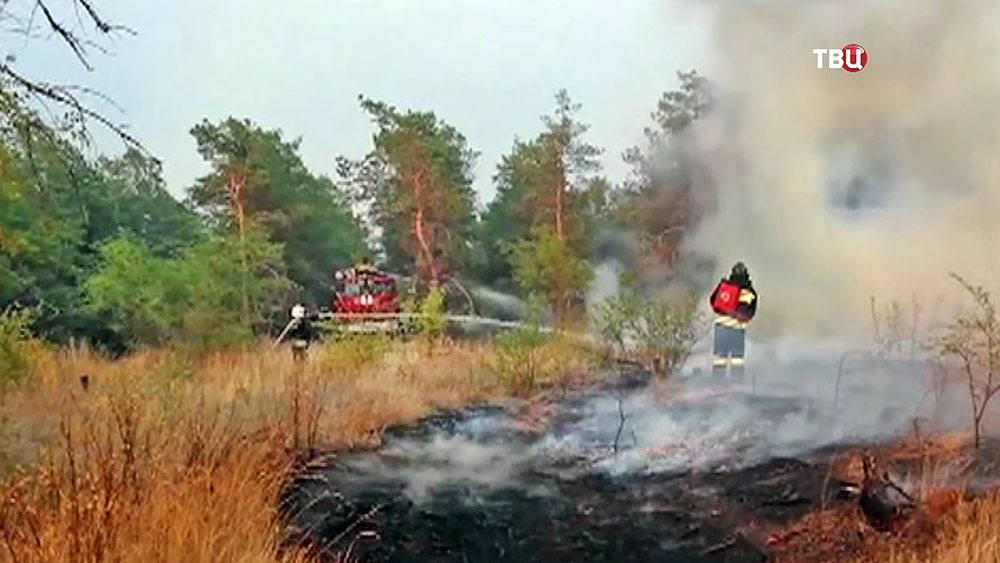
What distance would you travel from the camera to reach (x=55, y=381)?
8586 mm

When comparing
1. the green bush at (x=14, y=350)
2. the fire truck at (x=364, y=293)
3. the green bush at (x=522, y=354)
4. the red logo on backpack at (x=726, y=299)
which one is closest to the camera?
the green bush at (x=14, y=350)

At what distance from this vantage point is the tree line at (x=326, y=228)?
11.7 m

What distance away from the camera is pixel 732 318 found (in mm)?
9195

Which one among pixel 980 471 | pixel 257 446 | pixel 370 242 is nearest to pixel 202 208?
pixel 370 242

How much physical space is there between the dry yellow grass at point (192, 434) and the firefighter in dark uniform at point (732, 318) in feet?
6.53

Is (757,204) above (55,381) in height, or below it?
above

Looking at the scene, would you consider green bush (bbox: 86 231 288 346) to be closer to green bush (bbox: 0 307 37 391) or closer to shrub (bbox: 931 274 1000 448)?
green bush (bbox: 0 307 37 391)

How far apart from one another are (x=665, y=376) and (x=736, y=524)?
522 cm

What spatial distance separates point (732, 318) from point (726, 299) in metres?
0.17

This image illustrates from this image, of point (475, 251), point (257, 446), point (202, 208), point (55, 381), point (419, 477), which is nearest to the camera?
point (257, 446)

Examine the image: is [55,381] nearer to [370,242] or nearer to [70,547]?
[70,547]

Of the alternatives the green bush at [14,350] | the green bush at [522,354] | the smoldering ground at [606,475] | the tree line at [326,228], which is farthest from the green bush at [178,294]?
the smoldering ground at [606,475]

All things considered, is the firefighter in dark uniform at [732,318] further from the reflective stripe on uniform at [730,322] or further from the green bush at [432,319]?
the green bush at [432,319]

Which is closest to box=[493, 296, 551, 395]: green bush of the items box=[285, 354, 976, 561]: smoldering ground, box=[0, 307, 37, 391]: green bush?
box=[285, 354, 976, 561]: smoldering ground
